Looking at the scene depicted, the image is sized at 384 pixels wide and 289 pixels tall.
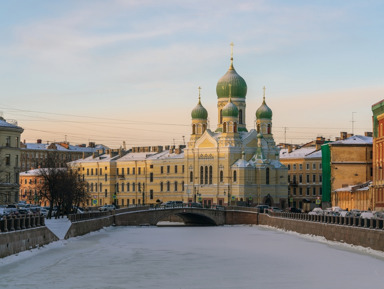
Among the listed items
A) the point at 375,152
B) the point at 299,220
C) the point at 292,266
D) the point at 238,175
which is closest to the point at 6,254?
the point at 292,266

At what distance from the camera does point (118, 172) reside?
158875 millimetres

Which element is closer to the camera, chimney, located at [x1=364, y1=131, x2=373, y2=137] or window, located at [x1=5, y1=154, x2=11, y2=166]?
window, located at [x1=5, y1=154, x2=11, y2=166]

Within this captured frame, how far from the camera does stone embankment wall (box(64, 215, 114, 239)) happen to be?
68.5 metres

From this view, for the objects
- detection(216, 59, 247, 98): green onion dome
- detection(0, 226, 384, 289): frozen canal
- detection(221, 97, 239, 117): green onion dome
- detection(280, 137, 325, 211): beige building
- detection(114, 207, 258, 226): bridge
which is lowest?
detection(0, 226, 384, 289): frozen canal

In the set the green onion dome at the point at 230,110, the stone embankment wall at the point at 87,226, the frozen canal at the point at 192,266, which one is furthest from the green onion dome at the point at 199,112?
the frozen canal at the point at 192,266

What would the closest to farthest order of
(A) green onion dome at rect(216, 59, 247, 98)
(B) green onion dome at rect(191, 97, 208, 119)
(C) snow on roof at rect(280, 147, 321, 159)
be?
(A) green onion dome at rect(216, 59, 247, 98), (B) green onion dome at rect(191, 97, 208, 119), (C) snow on roof at rect(280, 147, 321, 159)

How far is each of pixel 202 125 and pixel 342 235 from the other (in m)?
84.6

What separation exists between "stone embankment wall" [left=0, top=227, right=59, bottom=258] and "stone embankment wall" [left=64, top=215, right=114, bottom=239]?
8.35 meters

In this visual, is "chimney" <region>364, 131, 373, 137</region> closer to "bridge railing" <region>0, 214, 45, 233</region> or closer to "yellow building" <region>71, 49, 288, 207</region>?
"yellow building" <region>71, 49, 288, 207</region>

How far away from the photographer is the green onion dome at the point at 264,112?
14512 centimetres

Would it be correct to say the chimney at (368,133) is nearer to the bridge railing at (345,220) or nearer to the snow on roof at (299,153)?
the snow on roof at (299,153)

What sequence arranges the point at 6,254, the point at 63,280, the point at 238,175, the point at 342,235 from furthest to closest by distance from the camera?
the point at 238,175, the point at 342,235, the point at 6,254, the point at 63,280

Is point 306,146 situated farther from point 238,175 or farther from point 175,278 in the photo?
point 175,278

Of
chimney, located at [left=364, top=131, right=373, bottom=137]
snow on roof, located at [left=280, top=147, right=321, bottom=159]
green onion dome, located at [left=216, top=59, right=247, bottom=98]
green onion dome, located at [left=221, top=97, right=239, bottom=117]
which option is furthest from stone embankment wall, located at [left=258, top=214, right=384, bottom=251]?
snow on roof, located at [left=280, top=147, right=321, bottom=159]
